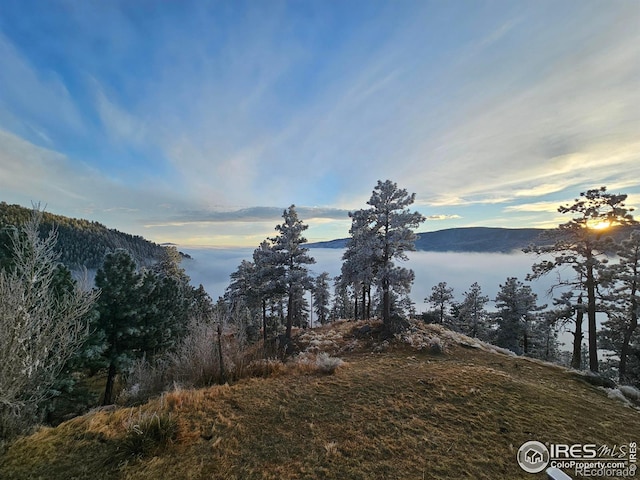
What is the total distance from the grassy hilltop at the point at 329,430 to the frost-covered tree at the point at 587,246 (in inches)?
289

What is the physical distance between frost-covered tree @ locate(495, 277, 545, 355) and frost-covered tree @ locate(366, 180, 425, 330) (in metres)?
16.9

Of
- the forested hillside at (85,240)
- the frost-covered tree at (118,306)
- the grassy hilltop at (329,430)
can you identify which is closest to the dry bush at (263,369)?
the grassy hilltop at (329,430)

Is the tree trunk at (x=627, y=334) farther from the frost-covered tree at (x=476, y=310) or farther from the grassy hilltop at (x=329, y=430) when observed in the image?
the frost-covered tree at (x=476, y=310)

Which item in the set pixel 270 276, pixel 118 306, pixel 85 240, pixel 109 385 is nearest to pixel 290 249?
pixel 270 276

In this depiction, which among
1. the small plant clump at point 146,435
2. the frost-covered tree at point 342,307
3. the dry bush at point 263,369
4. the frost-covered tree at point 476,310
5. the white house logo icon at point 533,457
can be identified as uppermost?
the small plant clump at point 146,435

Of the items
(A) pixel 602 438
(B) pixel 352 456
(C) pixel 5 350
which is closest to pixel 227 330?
(C) pixel 5 350

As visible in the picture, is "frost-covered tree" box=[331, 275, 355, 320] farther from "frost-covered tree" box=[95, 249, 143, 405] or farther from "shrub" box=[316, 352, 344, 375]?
"shrub" box=[316, 352, 344, 375]

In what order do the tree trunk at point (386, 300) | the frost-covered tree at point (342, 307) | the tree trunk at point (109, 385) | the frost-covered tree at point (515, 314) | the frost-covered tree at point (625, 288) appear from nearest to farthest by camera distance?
the frost-covered tree at point (625, 288), the tree trunk at point (109, 385), the tree trunk at point (386, 300), the frost-covered tree at point (515, 314), the frost-covered tree at point (342, 307)

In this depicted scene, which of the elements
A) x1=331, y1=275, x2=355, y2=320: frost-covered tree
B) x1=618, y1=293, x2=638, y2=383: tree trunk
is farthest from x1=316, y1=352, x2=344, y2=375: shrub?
x1=331, y1=275, x2=355, y2=320: frost-covered tree

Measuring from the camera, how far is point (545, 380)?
11.9 meters

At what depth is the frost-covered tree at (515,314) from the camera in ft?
93.7

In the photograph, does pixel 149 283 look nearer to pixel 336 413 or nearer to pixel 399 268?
pixel 336 413

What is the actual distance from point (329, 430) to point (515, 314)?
30281 mm

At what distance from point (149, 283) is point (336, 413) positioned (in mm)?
14524
